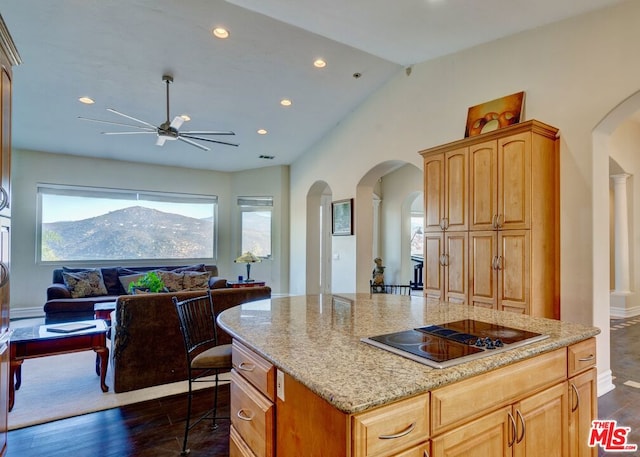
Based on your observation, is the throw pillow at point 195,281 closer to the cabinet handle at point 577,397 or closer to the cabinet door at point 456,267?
the cabinet door at point 456,267

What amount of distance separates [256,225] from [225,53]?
4613 millimetres

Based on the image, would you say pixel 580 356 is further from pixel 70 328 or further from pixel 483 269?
pixel 70 328

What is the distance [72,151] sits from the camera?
6609 mm

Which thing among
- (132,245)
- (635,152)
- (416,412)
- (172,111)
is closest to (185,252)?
(132,245)

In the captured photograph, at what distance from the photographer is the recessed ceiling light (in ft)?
12.1

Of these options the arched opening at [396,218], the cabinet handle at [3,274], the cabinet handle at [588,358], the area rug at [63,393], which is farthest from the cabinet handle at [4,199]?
the arched opening at [396,218]

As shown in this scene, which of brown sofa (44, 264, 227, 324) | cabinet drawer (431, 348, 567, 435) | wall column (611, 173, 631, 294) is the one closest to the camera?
cabinet drawer (431, 348, 567, 435)

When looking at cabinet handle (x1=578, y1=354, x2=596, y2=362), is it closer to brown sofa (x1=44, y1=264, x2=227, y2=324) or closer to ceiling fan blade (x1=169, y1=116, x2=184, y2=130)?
ceiling fan blade (x1=169, y1=116, x2=184, y2=130)

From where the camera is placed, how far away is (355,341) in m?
1.51

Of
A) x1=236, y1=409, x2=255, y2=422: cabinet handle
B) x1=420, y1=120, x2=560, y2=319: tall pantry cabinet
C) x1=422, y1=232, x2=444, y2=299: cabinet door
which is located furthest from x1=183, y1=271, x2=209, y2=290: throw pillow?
x1=236, y1=409, x2=255, y2=422: cabinet handle

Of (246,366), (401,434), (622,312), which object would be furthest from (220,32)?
(622,312)

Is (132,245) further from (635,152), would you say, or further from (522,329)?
(635,152)

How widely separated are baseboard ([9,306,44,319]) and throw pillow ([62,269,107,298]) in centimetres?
110

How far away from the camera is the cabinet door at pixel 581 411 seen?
1.63 m
